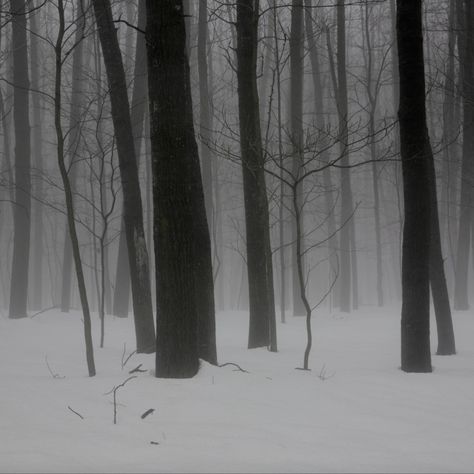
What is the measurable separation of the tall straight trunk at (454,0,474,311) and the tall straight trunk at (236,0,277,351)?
3.54 metres

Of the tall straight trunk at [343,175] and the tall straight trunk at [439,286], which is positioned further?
the tall straight trunk at [343,175]

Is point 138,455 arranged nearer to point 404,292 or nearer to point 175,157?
point 175,157

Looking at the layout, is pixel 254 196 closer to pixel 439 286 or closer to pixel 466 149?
pixel 439 286

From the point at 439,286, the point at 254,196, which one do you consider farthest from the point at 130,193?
the point at 439,286

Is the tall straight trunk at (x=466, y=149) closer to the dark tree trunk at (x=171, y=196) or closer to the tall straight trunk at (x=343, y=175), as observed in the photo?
the tall straight trunk at (x=343, y=175)

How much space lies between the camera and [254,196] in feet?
27.9

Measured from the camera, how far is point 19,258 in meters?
14.7

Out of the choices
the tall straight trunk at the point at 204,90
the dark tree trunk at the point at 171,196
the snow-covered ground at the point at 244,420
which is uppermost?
the tall straight trunk at the point at 204,90

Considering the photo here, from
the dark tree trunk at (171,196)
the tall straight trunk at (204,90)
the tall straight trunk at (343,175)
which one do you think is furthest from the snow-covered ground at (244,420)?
the tall straight trunk at (343,175)

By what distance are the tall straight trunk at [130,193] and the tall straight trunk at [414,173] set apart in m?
4.04

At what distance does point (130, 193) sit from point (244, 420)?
17.6 ft

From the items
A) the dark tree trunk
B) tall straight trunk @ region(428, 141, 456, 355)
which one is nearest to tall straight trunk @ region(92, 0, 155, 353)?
the dark tree trunk

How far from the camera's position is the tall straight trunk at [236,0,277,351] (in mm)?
8422

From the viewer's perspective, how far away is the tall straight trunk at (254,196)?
8.42m
